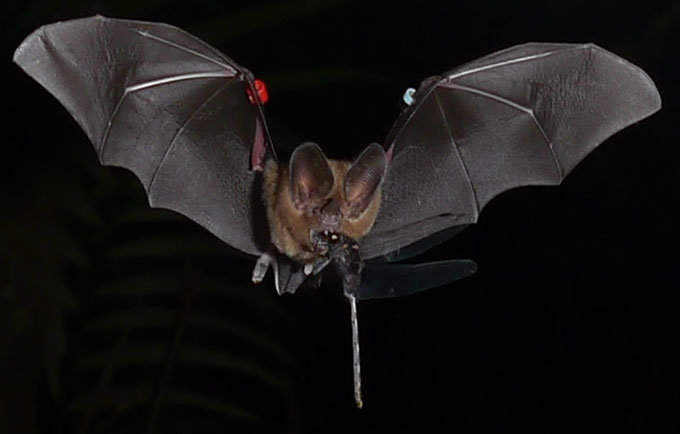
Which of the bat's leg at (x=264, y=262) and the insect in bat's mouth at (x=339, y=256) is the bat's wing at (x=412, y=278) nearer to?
the insect in bat's mouth at (x=339, y=256)

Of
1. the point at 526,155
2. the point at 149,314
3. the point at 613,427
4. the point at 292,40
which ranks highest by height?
the point at 292,40

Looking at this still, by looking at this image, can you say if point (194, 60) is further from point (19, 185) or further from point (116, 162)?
point (19, 185)

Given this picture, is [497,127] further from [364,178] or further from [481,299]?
[481,299]

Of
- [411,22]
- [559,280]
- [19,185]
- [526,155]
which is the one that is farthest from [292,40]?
[526,155]

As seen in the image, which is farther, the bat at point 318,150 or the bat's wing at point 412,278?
the bat at point 318,150

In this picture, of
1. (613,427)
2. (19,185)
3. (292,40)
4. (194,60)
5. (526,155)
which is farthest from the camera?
(292,40)

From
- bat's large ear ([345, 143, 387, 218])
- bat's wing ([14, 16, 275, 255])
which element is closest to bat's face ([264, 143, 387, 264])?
bat's large ear ([345, 143, 387, 218])

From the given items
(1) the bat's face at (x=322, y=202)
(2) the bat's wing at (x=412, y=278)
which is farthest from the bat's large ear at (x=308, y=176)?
(2) the bat's wing at (x=412, y=278)
